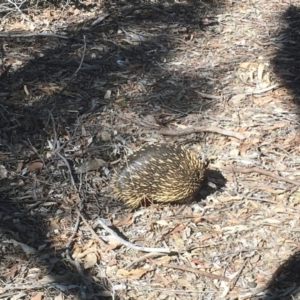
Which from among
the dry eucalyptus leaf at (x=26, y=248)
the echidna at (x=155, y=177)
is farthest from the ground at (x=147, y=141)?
the echidna at (x=155, y=177)

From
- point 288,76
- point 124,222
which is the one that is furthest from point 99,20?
point 124,222

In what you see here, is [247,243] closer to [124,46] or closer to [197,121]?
[197,121]

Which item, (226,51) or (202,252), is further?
(226,51)

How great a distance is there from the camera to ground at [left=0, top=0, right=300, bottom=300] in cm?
448

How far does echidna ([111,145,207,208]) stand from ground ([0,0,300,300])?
0.45 ft

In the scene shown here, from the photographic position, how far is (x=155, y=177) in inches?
200

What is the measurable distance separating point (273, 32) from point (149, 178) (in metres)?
3.48

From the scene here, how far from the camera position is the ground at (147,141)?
14.7 feet

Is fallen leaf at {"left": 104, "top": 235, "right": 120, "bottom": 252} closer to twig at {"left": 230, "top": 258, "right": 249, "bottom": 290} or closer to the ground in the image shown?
the ground

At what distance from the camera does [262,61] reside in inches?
275

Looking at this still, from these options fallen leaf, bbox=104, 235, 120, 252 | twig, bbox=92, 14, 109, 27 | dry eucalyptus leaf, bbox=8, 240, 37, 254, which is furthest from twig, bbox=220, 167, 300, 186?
twig, bbox=92, 14, 109, 27

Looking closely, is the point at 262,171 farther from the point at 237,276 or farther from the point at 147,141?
the point at 237,276

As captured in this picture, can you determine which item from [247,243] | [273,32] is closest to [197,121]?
[247,243]

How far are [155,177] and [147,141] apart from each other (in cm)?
75
